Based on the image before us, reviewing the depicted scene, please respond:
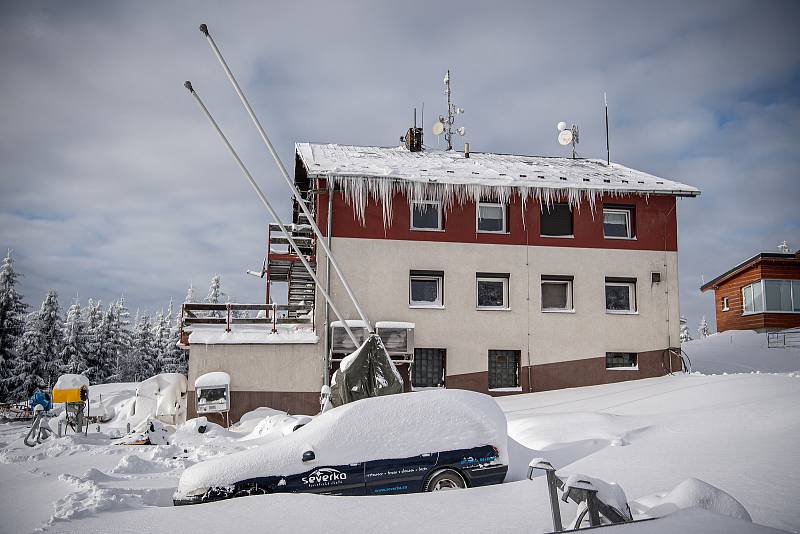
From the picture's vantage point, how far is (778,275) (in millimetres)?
27078

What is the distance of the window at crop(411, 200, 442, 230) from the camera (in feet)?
63.5

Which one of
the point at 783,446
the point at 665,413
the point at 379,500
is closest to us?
the point at 379,500

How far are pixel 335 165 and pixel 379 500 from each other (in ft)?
49.1

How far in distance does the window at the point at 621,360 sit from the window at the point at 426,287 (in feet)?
20.7

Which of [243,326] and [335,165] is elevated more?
[335,165]

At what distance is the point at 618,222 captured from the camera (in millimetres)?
20453

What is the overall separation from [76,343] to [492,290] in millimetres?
40057

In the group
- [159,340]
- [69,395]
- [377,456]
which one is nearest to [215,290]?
[159,340]

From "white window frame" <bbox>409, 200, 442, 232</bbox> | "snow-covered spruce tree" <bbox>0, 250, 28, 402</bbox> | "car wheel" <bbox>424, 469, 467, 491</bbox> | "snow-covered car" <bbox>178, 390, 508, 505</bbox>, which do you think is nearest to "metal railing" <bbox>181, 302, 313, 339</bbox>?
"white window frame" <bbox>409, 200, 442, 232</bbox>

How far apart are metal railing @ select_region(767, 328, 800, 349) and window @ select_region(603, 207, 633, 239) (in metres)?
9.84

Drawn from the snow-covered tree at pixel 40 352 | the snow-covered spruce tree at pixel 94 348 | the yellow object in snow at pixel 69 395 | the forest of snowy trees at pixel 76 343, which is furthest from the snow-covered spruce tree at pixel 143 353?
the yellow object in snow at pixel 69 395

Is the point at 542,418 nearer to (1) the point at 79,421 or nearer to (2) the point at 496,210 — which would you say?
(2) the point at 496,210

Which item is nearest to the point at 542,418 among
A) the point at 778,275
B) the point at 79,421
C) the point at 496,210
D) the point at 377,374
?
the point at 377,374

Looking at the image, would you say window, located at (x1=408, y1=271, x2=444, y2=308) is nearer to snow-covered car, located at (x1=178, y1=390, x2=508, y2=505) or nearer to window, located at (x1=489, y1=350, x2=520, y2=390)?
window, located at (x1=489, y1=350, x2=520, y2=390)
